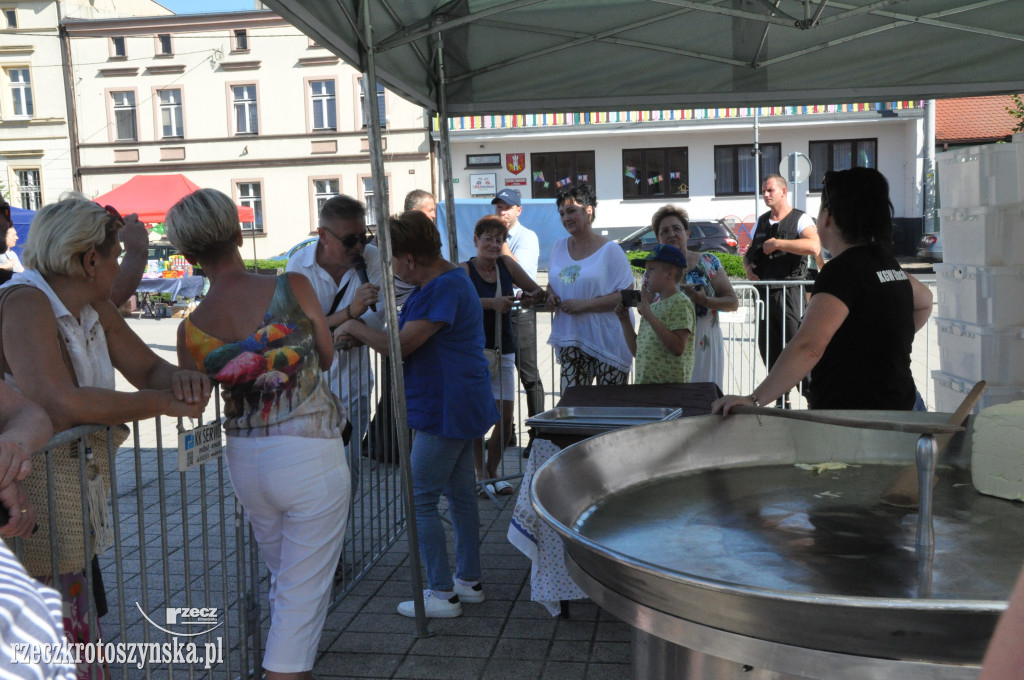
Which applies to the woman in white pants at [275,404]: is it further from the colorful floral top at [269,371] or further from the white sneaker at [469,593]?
the white sneaker at [469,593]

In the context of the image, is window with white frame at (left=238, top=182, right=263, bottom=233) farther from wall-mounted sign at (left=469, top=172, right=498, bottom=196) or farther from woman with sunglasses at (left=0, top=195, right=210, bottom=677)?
woman with sunglasses at (left=0, top=195, right=210, bottom=677)

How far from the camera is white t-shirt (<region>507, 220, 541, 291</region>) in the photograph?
644 cm

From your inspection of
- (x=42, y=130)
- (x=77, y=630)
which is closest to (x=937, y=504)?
(x=77, y=630)

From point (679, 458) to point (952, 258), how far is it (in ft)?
11.2

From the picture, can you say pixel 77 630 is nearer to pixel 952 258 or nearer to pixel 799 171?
pixel 952 258

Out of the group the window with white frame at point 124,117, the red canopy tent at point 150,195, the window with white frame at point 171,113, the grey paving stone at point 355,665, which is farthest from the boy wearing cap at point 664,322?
the window with white frame at point 124,117

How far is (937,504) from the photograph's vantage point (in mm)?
1940

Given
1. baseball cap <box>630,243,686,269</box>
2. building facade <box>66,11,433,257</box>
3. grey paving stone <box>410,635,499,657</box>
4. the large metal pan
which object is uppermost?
building facade <box>66,11,433,257</box>

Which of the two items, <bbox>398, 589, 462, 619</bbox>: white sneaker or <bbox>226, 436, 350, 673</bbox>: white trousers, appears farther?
<bbox>398, 589, 462, 619</bbox>: white sneaker

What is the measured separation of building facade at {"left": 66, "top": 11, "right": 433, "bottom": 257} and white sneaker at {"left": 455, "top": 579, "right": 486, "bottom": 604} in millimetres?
29398

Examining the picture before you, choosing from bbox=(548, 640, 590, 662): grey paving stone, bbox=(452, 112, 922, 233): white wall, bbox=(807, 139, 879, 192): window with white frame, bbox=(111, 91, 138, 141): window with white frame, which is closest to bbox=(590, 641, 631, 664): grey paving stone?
bbox=(548, 640, 590, 662): grey paving stone

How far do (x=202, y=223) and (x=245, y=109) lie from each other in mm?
33699

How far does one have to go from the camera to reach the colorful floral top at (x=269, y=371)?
282 centimetres

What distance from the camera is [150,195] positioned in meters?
21.3
